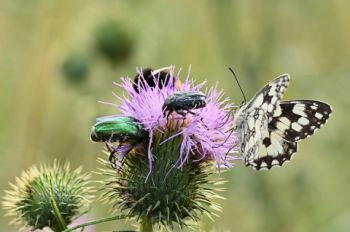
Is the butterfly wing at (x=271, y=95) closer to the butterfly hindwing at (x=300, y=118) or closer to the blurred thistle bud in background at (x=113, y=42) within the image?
the butterfly hindwing at (x=300, y=118)

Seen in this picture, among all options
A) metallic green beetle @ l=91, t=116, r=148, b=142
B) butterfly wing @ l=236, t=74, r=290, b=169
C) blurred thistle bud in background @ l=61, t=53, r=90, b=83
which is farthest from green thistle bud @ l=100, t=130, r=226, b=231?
blurred thistle bud in background @ l=61, t=53, r=90, b=83

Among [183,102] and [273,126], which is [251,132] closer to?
[273,126]

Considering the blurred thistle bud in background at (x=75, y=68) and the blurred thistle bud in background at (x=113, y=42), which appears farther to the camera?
the blurred thistle bud in background at (x=113, y=42)

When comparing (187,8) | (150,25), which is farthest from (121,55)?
(187,8)

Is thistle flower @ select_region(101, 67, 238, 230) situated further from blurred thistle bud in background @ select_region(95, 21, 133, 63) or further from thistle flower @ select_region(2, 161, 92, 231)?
blurred thistle bud in background @ select_region(95, 21, 133, 63)

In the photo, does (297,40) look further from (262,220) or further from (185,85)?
(185,85)

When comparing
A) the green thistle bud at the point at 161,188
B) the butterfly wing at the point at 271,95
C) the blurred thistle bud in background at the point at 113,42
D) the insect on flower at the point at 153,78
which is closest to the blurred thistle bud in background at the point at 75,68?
the blurred thistle bud in background at the point at 113,42

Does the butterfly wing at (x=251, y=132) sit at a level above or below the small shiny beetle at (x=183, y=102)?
below

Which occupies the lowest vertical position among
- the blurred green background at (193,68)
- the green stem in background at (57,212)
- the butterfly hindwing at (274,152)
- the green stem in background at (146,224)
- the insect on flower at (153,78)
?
the green stem in background at (146,224)
